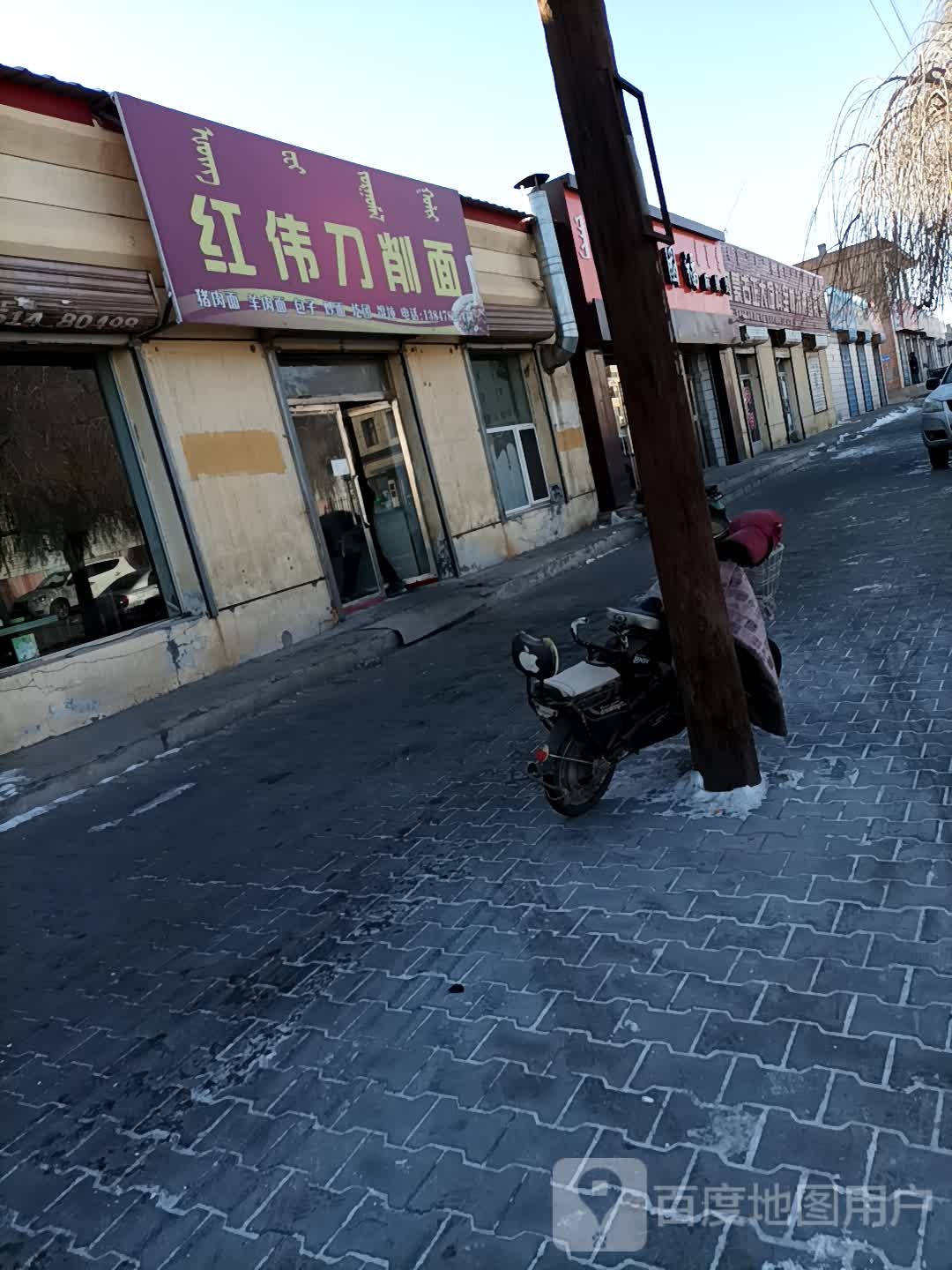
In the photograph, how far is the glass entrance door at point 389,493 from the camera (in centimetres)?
1252

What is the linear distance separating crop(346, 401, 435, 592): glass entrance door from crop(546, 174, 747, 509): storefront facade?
10.8ft

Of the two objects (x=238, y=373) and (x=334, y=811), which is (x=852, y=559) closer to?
(x=334, y=811)

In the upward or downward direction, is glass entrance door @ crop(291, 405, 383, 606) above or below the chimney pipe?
below

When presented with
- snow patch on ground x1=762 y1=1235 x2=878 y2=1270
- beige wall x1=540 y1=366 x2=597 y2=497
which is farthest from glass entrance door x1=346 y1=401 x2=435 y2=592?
snow patch on ground x1=762 y1=1235 x2=878 y2=1270

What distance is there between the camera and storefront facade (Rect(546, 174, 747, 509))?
1762 cm

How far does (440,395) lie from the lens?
13734 mm

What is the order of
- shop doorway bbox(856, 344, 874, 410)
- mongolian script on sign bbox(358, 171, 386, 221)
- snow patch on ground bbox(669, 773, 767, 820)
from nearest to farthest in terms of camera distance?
snow patch on ground bbox(669, 773, 767, 820) → mongolian script on sign bbox(358, 171, 386, 221) → shop doorway bbox(856, 344, 874, 410)

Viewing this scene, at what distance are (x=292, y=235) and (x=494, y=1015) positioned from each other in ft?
31.6

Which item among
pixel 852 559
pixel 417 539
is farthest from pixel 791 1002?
pixel 417 539

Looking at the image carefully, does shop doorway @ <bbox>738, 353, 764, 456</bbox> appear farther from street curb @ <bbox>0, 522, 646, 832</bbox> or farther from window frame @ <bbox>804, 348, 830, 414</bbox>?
street curb @ <bbox>0, 522, 646, 832</bbox>

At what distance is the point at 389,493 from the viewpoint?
1295 centimetres

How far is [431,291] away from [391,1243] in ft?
40.6

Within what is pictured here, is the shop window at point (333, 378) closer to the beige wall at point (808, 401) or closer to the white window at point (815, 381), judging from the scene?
the beige wall at point (808, 401)

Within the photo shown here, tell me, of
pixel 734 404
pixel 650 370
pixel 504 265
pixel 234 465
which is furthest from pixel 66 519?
pixel 734 404
